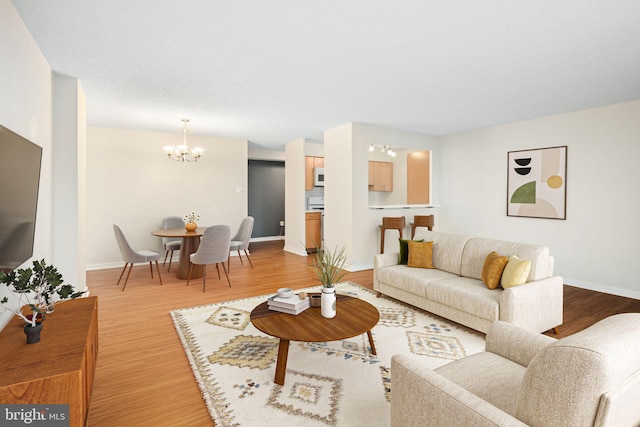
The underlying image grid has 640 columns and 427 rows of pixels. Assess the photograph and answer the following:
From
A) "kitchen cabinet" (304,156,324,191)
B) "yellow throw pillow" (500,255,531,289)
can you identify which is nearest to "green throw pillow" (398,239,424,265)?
"yellow throw pillow" (500,255,531,289)

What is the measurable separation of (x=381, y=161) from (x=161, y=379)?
6962mm

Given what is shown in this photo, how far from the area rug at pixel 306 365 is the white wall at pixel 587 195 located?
293 centimetres

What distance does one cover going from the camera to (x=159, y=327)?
313cm

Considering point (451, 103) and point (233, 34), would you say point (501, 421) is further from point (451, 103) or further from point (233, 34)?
point (451, 103)

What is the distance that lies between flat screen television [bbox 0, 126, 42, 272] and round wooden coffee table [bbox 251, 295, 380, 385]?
1446 mm

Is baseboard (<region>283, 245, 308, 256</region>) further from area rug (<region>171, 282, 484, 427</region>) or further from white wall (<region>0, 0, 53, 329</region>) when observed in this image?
white wall (<region>0, 0, 53, 329</region>)

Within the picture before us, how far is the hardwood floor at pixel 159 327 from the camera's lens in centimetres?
194

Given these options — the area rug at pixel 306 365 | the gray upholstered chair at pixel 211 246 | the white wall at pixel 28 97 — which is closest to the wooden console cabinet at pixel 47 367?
the white wall at pixel 28 97

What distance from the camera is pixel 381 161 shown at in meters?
8.20

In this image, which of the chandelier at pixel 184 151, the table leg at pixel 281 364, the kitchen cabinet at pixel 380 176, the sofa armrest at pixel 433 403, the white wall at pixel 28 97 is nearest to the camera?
the sofa armrest at pixel 433 403

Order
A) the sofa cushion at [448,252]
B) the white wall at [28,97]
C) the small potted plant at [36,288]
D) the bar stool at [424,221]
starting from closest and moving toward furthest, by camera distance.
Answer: the small potted plant at [36,288] → the white wall at [28,97] → the sofa cushion at [448,252] → the bar stool at [424,221]

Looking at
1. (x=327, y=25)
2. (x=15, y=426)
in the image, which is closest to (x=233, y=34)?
(x=327, y=25)

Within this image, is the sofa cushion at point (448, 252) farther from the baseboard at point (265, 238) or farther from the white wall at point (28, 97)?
the baseboard at point (265, 238)

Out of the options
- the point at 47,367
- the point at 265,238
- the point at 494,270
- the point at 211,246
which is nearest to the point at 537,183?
the point at 494,270
